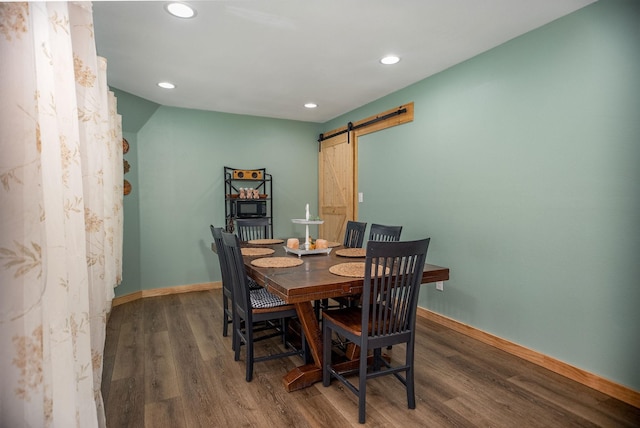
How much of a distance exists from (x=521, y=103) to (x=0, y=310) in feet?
10.2

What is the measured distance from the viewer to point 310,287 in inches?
66.6

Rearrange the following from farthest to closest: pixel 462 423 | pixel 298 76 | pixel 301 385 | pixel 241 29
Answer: pixel 298 76
pixel 241 29
pixel 301 385
pixel 462 423

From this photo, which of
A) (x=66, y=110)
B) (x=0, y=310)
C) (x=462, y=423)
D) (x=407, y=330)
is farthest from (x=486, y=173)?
(x=0, y=310)

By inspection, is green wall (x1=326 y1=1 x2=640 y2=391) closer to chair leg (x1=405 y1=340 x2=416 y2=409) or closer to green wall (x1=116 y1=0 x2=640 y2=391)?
green wall (x1=116 y1=0 x2=640 y2=391)

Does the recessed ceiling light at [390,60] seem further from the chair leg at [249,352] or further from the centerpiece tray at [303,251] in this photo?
the chair leg at [249,352]

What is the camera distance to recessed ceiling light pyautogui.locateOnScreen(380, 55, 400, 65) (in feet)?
9.31

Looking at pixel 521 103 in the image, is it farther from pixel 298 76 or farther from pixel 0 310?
pixel 0 310

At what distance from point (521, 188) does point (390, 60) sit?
152 cm

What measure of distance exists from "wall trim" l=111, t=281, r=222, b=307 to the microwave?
3.35ft

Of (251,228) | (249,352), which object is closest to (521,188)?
(249,352)

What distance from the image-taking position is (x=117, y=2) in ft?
6.57

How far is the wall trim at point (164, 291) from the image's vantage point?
386cm

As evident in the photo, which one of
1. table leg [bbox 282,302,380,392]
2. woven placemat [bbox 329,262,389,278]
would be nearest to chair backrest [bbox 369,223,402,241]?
woven placemat [bbox 329,262,389,278]

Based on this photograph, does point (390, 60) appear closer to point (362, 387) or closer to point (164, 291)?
point (362, 387)
